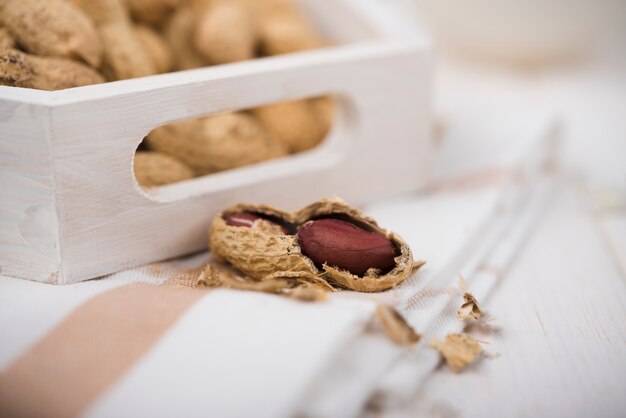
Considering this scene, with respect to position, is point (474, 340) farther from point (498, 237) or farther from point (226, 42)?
point (226, 42)

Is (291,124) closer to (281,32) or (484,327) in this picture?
(281,32)

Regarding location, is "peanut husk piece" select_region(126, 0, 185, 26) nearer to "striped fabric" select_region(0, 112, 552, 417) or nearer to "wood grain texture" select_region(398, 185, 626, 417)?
"striped fabric" select_region(0, 112, 552, 417)

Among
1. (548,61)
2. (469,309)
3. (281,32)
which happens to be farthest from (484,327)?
(548,61)

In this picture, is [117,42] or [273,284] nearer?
[273,284]

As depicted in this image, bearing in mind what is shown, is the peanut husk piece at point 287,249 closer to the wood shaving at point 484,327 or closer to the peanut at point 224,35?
the wood shaving at point 484,327

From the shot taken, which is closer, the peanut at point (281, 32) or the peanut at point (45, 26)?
the peanut at point (45, 26)

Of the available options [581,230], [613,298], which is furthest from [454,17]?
[613,298]

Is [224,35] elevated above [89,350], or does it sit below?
above

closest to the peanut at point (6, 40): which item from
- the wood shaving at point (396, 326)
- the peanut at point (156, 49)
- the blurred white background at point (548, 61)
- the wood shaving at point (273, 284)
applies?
the peanut at point (156, 49)
